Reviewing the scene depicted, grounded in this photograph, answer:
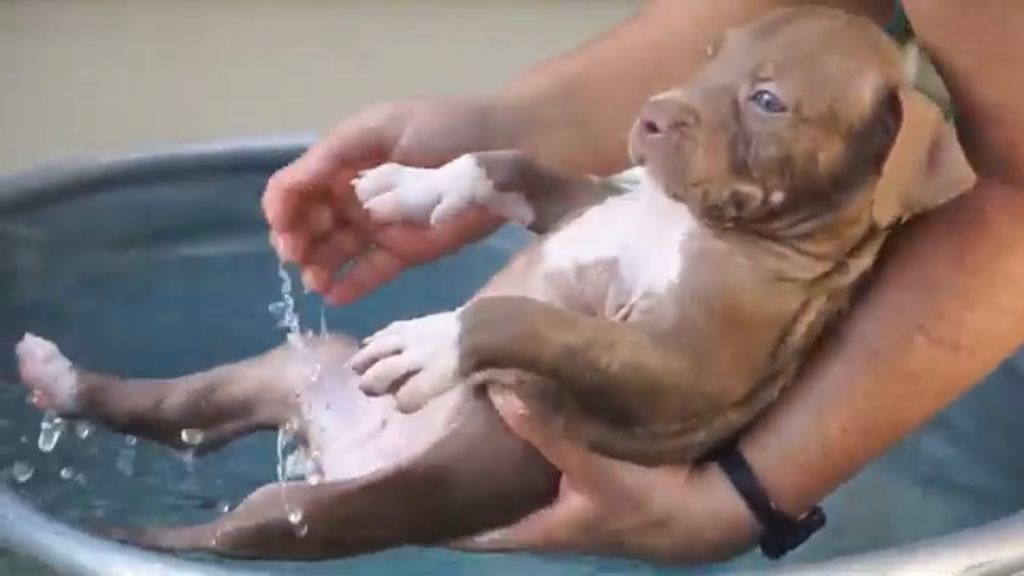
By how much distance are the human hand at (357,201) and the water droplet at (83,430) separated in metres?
0.19

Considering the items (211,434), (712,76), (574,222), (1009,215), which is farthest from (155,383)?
(1009,215)

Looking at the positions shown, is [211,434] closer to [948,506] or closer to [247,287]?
[247,287]

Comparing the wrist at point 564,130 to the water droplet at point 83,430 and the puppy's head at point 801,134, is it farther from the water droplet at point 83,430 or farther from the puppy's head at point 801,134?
the water droplet at point 83,430

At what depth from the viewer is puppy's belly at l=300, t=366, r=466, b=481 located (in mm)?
956

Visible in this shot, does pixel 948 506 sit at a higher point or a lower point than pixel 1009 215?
lower

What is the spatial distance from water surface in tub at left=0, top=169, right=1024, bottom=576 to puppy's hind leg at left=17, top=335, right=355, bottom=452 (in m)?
0.02

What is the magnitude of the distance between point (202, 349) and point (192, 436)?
0.23 m

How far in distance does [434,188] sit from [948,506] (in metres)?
0.44

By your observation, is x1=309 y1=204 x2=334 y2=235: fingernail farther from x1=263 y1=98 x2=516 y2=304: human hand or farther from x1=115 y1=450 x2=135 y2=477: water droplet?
x1=115 y1=450 x2=135 y2=477: water droplet

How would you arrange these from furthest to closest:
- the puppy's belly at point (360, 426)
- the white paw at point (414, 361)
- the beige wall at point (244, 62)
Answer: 1. the beige wall at point (244, 62)
2. the puppy's belly at point (360, 426)
3. the white paw at point (414, 361)

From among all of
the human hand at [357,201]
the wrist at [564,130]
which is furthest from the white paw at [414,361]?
the wrist at [564,130]

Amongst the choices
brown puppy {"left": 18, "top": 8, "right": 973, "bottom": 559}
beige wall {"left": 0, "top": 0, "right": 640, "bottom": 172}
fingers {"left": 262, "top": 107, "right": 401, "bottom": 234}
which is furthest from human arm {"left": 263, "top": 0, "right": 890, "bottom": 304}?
beige wall {"left": 0, "top": 0, "right": 640, "bottom": 172}

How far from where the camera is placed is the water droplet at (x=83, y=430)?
45.8 inches

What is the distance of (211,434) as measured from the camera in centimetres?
114
